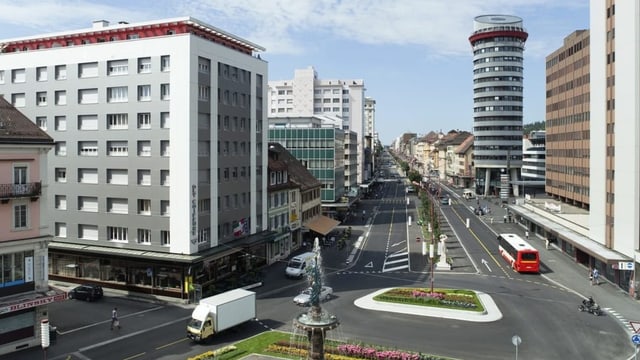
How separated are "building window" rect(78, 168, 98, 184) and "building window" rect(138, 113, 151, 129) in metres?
6.91

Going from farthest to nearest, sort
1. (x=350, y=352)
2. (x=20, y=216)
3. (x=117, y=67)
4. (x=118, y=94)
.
→ (x=118, y=94) → (x=117, y=67) → (x=20, y=216) → (x=350, y=352)

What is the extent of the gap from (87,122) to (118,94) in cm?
459

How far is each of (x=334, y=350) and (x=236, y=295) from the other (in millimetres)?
8797

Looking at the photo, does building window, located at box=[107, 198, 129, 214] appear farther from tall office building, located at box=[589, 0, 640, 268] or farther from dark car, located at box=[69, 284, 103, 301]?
tall office building, located at box=[589, 0, 640, 268]

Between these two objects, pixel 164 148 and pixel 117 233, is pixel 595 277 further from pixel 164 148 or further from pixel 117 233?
pixel 117 233

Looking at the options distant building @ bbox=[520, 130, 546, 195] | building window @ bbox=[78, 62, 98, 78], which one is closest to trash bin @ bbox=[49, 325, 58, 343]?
building window @ bbox=[78, 62, 98, 78]

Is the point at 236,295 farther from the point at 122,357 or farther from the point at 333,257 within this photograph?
the point at 333,257

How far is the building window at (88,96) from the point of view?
52.3m

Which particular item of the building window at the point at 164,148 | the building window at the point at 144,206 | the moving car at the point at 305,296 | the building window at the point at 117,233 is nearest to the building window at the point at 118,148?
the building window at the point at 164,148

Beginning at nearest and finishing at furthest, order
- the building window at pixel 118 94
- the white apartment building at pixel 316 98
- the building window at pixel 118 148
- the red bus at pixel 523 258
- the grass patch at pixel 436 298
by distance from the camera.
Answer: the grass patch at pixel 436 298 → the building window at pixel 118 94 → the building window at pixel 118 148 → the red bus at pixel 523 258 → the white apartment building at pixel 316 98

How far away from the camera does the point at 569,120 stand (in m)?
85.4

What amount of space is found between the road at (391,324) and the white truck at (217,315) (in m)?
0.88

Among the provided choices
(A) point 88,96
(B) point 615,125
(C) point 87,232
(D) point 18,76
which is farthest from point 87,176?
(B) point 615,125

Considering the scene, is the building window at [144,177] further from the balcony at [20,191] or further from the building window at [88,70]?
the balcony at [20,191]
